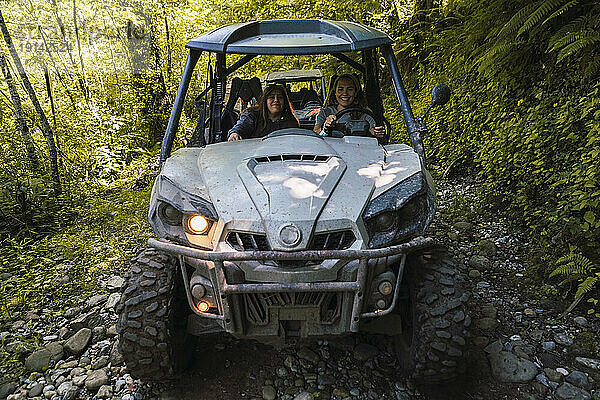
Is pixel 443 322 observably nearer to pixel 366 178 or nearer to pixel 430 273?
pixel 430 273

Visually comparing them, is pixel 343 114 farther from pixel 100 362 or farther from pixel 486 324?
pixel 100 362

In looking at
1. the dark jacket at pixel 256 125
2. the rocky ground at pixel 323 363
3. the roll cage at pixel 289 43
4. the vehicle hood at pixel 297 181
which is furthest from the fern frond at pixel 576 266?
the dark jacket at pixel 256 125

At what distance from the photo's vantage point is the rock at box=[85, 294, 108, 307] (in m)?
4.00

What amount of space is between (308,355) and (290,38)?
2.36m

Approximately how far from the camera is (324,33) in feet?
12.3

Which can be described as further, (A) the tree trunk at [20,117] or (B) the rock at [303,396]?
(A) the tree trunk at [20,117]

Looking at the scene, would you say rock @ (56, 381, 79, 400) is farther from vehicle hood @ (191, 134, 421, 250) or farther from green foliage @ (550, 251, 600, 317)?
green foliage @ (550, 251, 600, 317)

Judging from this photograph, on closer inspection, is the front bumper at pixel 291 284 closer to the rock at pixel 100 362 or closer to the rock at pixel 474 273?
the rock at pixel 100 362

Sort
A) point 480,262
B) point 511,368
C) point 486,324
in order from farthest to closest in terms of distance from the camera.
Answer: point 480,262
point 486,324
point 511,368

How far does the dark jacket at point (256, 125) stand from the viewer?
4258mm

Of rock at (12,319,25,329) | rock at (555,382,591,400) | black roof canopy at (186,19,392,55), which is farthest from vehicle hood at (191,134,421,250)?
rock at (12,319,25,329)

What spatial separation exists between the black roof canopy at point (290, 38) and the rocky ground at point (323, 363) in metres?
2.13

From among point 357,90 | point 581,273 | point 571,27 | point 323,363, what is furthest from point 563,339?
point 357,90

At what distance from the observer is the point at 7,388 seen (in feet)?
9.75
